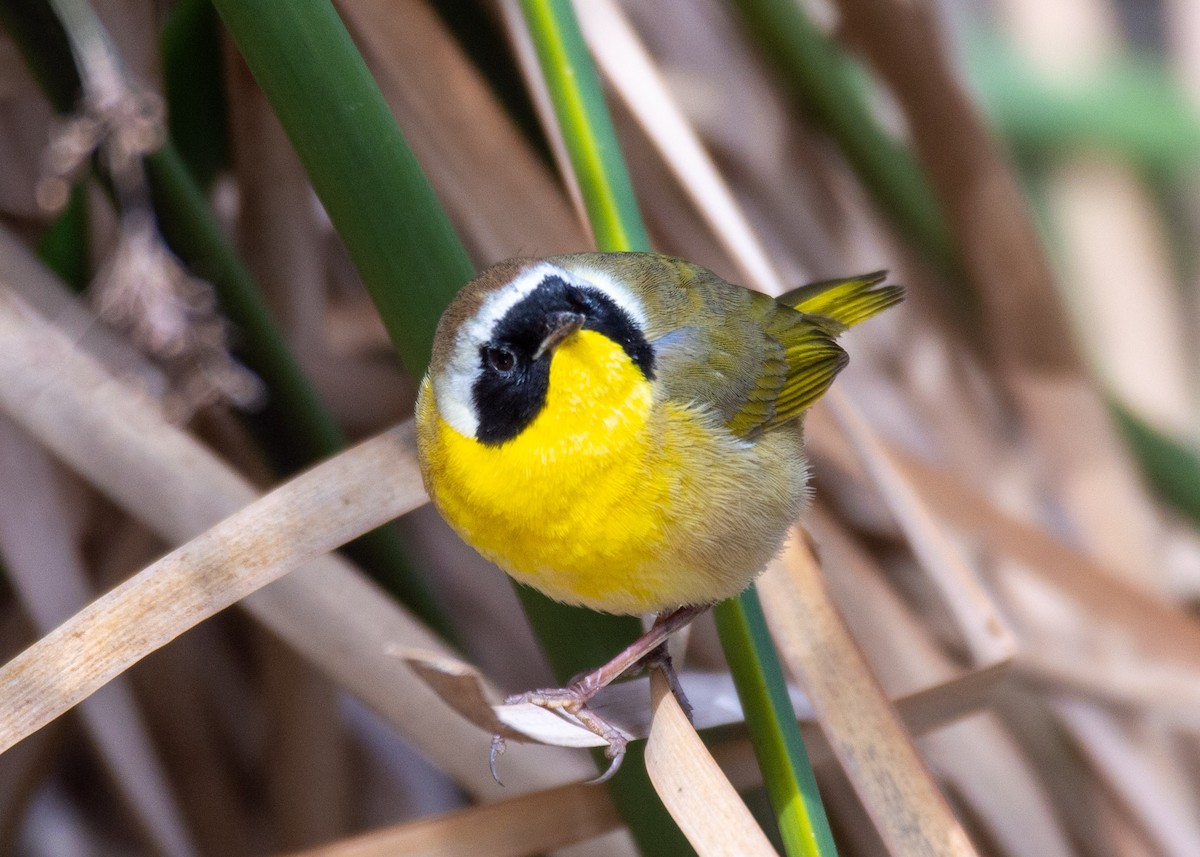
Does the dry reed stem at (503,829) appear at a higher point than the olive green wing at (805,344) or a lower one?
lower

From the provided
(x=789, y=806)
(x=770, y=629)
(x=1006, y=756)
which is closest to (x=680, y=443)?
(x=770, y=629)

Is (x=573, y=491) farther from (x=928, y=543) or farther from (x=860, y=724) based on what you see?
(x=928, y=543)

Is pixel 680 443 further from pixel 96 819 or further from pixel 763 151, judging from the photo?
→ pixel 96 819

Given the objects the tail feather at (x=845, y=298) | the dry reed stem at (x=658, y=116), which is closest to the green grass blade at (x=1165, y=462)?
the tail feather at (x=845, y=298)

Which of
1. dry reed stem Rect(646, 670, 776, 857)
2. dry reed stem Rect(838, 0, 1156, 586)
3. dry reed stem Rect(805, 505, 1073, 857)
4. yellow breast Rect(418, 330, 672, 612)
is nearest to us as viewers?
dry reed stem Rect(646, 670, 776, 857)

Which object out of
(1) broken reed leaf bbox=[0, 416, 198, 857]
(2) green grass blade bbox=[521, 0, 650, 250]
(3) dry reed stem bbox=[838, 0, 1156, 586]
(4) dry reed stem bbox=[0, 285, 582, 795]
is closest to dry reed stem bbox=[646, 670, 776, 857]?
(4) dry reed stem bbox=[0, 285, 582, 795]

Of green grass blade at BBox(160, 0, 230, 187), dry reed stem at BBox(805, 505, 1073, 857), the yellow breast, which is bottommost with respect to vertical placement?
dry reed stem at BBox(805, 505, 1073, 857)

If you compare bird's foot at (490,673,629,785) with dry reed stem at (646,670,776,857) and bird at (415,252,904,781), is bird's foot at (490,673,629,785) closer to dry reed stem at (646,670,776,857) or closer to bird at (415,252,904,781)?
bird at (415,252,904,781)

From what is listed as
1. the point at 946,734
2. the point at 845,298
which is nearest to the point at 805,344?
the point at 845,298

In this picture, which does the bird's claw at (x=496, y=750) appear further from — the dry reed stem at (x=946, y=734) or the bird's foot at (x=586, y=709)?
the dry reed stem at (x=946, y=734)
